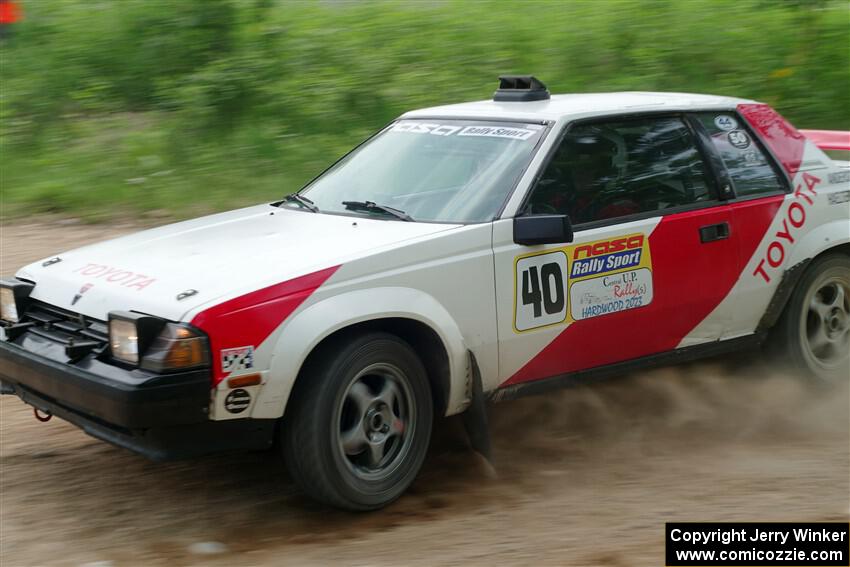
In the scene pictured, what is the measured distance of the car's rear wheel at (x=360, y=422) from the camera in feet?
13.5

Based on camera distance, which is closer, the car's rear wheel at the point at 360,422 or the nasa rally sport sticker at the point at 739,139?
the car's rear wheel at the point at 360,422

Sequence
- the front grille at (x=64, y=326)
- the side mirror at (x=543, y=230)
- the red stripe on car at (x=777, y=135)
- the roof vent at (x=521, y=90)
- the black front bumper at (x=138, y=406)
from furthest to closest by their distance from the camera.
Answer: the red stripe on car at (x=777, y=135)
the roof vent at (x=521, y=90)
the side mirror at (x=543, y=230)
the front grille at (x=64, y=326)
the black front bumper at (x=138, y=406)

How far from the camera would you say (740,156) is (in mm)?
5598

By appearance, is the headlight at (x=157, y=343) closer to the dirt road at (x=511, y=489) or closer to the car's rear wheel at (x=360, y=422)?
the car's rear wheel at (x=360, y=422)

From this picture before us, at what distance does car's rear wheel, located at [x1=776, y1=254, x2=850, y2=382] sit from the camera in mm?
5801

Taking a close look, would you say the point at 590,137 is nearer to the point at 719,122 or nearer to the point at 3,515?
the point at 719,122

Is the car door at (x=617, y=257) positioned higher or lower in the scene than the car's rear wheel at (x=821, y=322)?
higher

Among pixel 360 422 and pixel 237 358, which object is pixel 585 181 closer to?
pixel 360 422

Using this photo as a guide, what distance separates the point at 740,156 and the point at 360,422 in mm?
2636

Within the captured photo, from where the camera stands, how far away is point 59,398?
413 centimetres

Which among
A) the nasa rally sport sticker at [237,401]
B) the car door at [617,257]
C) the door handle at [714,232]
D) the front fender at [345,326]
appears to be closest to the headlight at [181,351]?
the nasa rally sport sticker at [237,401]

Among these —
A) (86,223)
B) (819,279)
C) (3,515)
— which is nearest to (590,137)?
(819,279)

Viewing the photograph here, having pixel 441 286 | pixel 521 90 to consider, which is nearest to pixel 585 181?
pixel 521 90

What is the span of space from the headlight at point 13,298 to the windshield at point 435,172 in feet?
4.76
